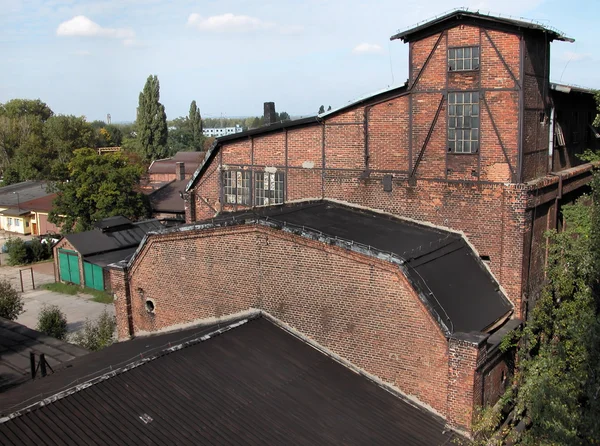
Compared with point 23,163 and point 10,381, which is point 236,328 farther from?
point 23,163

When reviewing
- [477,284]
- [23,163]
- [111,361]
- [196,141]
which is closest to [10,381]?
[111,361]

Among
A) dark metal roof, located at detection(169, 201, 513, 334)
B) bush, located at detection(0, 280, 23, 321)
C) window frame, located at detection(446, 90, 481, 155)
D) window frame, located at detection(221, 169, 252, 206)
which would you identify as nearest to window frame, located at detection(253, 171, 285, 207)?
window frame, located at detection(221, 169, 252, 206)

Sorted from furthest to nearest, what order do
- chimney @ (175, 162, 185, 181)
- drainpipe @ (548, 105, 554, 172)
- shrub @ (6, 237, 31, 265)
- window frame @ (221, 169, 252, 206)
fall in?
chimney @ (175, 162, 185, 181), shrub @ (6, 237, 31, 265), window frame @ (221, 169, 252, 206), drainpipe @ (548, 105, 554, 172)

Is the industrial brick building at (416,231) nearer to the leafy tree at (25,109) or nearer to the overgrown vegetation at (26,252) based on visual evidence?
the overgrown vegetation at (26,252)

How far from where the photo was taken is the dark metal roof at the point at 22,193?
5991cm

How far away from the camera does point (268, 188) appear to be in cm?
2167

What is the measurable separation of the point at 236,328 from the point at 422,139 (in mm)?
8070

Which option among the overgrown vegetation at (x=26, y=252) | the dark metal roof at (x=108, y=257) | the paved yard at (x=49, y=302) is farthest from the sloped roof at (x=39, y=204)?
the dark metal roof at (x=108, y=257)

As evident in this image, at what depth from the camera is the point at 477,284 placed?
15.8 metres

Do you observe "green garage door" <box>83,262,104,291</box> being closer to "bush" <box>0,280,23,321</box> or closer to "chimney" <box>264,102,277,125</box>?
"bush" <box>0,280,23,321</box>

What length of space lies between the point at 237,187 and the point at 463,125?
9356 millimetres

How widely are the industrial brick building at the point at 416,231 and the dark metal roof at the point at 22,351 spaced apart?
2277 millimetres

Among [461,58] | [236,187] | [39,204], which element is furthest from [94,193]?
[461,58]

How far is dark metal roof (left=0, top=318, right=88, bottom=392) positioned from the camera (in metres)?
18.0
